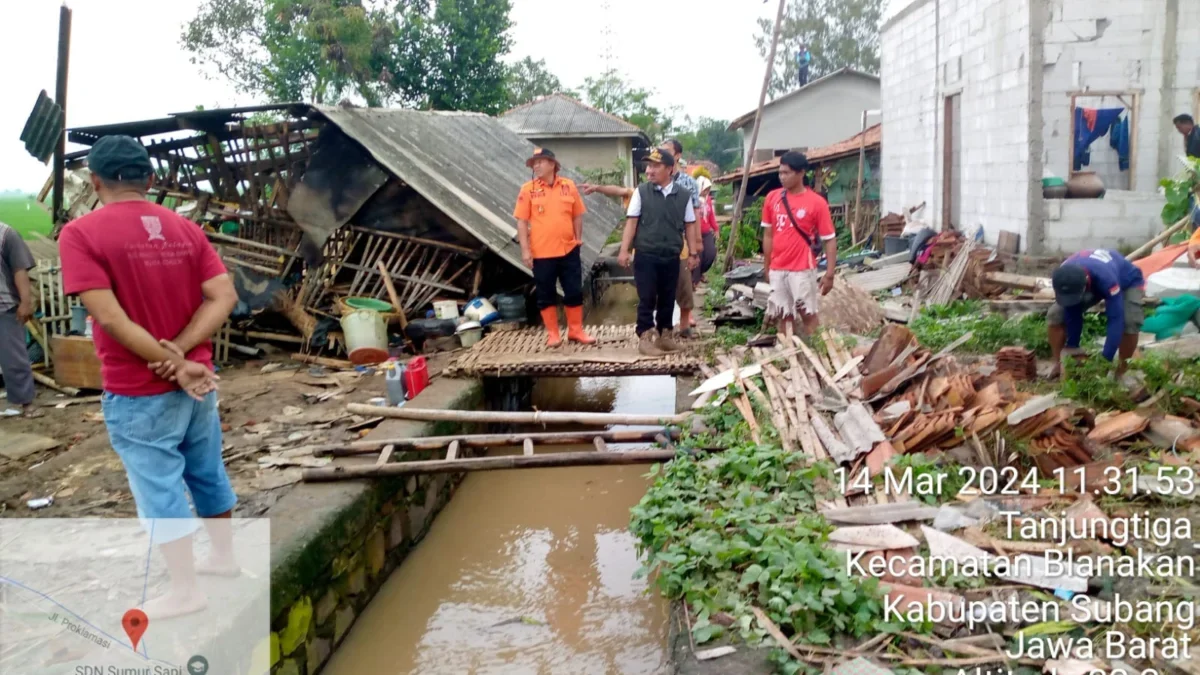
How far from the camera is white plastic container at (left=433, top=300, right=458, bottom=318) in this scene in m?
9.23

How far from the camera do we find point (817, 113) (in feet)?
98.4

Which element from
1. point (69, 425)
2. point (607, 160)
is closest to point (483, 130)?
point (69, 425)

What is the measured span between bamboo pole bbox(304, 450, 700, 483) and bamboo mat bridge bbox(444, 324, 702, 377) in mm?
1939

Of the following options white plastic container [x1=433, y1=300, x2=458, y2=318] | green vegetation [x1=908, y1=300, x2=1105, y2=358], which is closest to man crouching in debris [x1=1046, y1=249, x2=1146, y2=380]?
green vegetation [x1=908, y1=300, x2=1105, y2=358]

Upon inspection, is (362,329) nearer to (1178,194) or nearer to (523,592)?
(523,592)

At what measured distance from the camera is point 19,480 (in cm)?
557

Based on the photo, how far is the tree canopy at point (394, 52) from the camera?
23984 mm

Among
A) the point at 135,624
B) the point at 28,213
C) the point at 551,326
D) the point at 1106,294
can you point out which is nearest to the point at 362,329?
the point at 551,326

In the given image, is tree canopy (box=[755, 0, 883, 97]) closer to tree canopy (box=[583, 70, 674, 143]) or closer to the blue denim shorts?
tree canopy (box=[583, 70, 674, 143])

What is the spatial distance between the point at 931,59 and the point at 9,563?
44.2 ft

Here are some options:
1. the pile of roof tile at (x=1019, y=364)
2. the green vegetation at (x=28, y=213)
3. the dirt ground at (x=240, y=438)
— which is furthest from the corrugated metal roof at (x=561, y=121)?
the pile of roof tile at (x=1019, y=364)

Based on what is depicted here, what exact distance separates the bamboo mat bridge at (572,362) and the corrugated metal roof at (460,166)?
0.95 metres

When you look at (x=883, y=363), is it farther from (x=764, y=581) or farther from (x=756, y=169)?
(x=756, y=169)

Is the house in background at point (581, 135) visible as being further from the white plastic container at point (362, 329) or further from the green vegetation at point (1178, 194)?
the white plastic container at point (362, 329)
